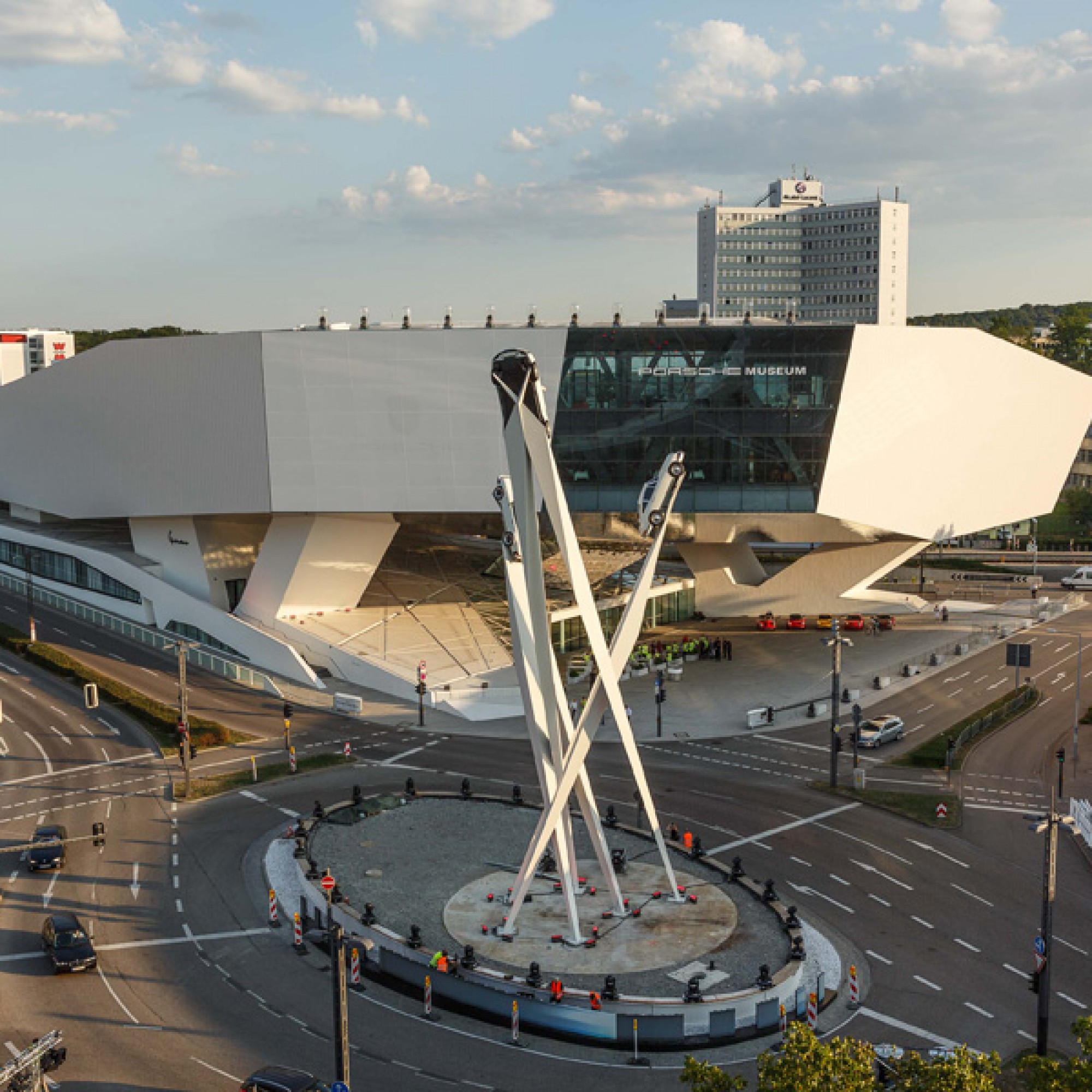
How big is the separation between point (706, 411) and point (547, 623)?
3293 centimetres

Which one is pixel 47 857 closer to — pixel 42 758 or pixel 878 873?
pixel 42 758

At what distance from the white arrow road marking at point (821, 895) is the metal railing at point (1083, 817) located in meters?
9.35

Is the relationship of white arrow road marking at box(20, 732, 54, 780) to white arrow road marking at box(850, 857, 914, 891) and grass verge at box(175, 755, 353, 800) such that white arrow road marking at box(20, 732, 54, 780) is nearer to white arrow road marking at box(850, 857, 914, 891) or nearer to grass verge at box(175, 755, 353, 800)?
grass verge at box(175, 755, 353, 800)

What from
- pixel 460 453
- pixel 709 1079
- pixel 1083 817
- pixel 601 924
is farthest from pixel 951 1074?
pixel 460 453

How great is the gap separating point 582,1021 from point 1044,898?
10616 mm

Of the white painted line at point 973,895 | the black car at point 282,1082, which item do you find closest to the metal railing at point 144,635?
the black car at point 282,1082

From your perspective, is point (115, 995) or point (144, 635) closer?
point (115, 995)

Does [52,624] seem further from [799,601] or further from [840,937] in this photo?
[840,937]

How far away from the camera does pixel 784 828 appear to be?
43.6m

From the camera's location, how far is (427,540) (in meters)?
91.2

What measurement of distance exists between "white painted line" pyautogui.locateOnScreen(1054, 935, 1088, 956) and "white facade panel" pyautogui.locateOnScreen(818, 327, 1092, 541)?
3191 centimetres

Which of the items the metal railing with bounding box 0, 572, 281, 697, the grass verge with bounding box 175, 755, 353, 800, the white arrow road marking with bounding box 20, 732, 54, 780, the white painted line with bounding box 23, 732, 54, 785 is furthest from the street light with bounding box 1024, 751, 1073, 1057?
the metal railing with bounding box 0, 572, 281, 697

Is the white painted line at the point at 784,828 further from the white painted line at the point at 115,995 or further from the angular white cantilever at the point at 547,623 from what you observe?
the white painted line at the point at 115,995

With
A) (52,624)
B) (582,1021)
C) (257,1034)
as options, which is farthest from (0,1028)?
(52,624)
